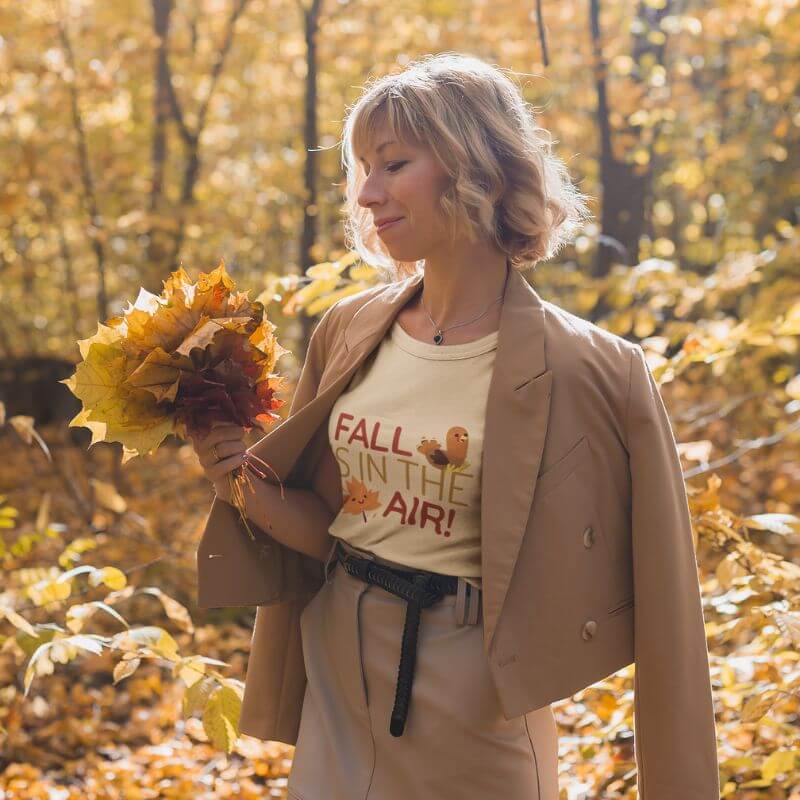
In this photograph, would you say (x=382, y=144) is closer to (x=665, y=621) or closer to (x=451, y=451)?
(x=451, y=451)

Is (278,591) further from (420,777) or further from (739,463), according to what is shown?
(739,463)

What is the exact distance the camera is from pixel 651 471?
187cm

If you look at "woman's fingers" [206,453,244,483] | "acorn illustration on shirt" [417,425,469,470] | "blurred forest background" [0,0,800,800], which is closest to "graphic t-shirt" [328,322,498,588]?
"acorn illustration on shirt" [417,425,469,470]

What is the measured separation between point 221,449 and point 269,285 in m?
1.37

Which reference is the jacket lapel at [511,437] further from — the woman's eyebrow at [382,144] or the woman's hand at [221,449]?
the woman's hand at [221,449]

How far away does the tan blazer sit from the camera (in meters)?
1.87

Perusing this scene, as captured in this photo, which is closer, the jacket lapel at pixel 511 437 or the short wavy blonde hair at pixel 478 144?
the jacket lapel at pixel 511 437

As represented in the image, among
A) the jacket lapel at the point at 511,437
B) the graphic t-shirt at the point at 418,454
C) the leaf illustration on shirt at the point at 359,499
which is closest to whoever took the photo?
the jacket lapel at the point at 511,437

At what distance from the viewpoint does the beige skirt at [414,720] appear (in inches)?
76.0

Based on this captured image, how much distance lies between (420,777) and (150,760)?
8.72 feet

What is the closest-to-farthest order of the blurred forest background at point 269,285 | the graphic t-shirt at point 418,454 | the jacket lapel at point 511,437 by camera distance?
the jacket lapel at point 511,437 → the graphic t-shirt at point 418,454 → the blurred forest background at point 269,285

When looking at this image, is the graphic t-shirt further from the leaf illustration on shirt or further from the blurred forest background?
the blurred forest background

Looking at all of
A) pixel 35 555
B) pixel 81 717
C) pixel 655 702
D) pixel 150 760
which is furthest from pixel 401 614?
pixel 35 555

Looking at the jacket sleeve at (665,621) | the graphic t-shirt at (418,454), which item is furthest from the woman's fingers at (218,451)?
the jacket sleeve at (665,621)
